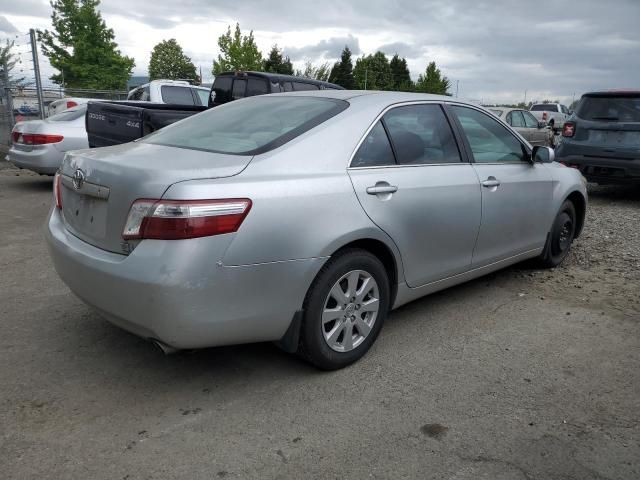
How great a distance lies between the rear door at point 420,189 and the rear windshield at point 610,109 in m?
6.01

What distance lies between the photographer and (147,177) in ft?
8.95

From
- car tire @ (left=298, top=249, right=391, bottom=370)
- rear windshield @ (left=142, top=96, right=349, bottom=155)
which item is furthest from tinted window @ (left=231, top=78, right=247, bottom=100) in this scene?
car tire @ (left=298, top=249, right=391, bottom=370)

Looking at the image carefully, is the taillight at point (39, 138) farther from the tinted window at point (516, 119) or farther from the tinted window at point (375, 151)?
the tinted window at point (516, 119)

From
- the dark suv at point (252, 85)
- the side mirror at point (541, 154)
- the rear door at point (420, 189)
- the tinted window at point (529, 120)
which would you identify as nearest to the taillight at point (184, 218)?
the rear door at point (420, 189)

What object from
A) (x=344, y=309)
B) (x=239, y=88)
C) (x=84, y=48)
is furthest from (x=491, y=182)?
(x=84, y=48)

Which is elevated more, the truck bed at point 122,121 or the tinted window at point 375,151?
the tinted window at point 375,151

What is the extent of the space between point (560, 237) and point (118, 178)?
4134mm

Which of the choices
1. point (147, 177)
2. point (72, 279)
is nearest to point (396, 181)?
point (147, 177)

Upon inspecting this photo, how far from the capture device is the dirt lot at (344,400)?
8.25 feet

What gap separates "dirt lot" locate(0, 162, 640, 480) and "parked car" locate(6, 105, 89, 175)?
16.3 ft

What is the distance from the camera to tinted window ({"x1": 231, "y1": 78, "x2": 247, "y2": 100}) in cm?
965

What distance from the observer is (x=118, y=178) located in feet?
9.28

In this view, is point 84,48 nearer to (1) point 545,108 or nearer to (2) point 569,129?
(1) point 545,108

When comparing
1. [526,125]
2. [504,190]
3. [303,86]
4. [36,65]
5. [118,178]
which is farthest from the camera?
[526,125]
